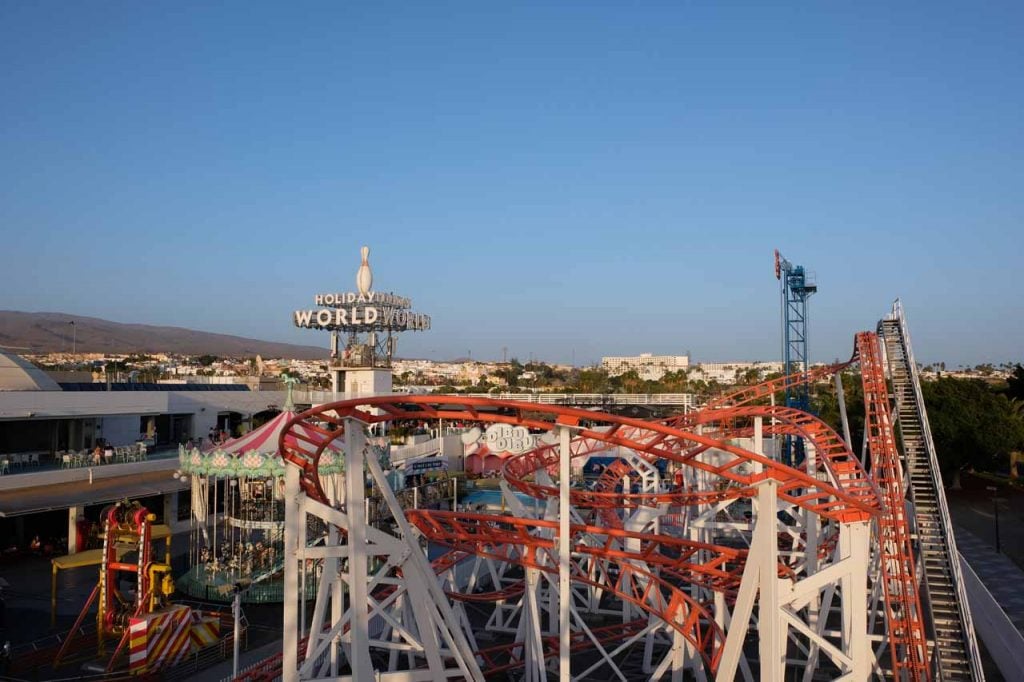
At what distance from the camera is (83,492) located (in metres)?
25.8

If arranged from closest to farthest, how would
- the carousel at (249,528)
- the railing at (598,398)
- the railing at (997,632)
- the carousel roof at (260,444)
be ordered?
the railing at (997,632), the carousel at (249,528), the carousel roof at (260,444), the railing at (598,398)

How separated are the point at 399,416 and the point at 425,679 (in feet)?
13.9

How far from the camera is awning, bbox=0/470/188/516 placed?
77.2 feet

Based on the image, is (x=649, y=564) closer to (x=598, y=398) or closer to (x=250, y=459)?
(x=250, y=459)

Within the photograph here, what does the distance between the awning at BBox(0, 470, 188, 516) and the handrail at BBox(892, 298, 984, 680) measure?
23286 millimetres

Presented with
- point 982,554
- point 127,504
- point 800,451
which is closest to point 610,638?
point 982,554

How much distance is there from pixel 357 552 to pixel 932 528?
484 inches

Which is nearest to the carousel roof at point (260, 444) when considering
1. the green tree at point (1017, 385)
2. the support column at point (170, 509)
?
the support column at point (170, 509)

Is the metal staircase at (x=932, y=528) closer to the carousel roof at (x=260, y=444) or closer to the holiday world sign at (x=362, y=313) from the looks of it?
the carousel roof at (x=260, y=444)

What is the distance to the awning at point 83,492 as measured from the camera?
23.5m

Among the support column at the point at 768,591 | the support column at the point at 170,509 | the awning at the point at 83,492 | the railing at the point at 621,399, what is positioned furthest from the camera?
the railing at the point at 621,399

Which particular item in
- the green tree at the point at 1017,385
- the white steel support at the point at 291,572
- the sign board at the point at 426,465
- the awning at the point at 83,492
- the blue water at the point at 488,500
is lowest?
the blue water at the point at 488,500

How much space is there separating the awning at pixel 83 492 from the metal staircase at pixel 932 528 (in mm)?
22987

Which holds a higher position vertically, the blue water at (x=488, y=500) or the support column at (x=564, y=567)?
the support column at (x=564, y=567)
